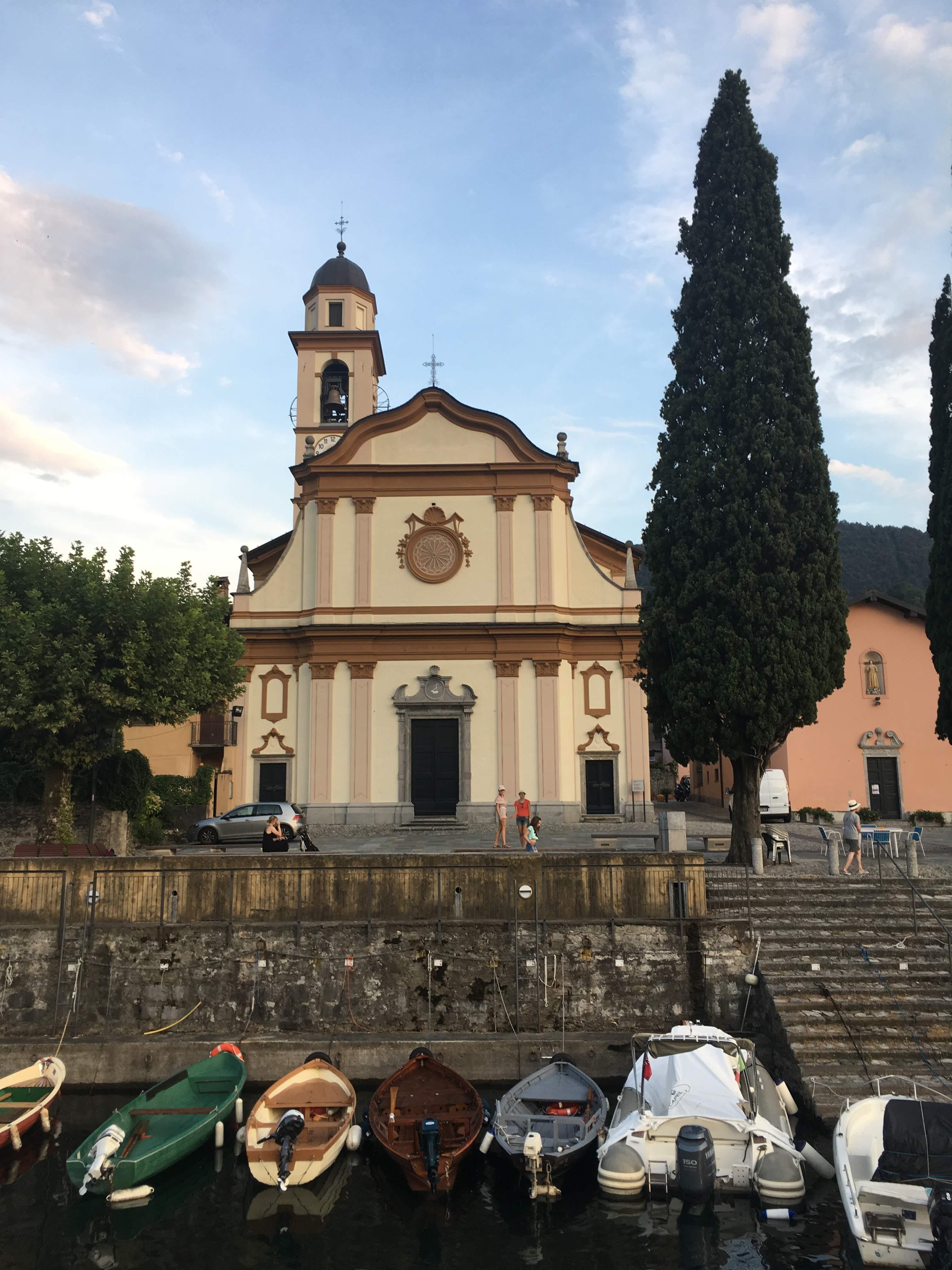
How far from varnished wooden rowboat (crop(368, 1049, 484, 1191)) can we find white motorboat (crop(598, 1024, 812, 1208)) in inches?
70.6

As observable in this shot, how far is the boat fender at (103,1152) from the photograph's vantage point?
10.8 m

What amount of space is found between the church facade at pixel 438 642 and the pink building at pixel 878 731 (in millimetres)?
7467

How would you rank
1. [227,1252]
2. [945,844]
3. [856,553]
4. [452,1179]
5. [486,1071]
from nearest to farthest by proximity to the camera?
[227,1252] → [452,1179] → [486,1071] → [945,844] → [856,553]

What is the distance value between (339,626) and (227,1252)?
65.3ft

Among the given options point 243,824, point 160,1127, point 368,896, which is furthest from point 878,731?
point 160,1127

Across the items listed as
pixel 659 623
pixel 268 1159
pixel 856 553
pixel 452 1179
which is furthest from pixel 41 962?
pixel 856 553

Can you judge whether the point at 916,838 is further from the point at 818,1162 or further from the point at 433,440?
the point at 433,440

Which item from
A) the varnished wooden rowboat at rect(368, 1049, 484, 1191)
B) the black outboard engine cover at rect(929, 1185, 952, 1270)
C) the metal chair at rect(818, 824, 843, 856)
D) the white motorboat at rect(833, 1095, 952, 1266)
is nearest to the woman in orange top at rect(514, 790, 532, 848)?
the metal chair at rect(818, 824, 843, 856)

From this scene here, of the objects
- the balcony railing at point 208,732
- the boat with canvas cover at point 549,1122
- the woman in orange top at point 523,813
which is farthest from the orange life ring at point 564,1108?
the balcony railing at point 208,732

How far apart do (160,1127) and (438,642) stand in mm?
17841

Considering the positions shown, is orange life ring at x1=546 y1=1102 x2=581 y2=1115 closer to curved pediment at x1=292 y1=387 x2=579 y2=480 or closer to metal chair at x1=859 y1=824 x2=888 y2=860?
metal chair at x1=859 y1=824 x2=888 y2=860

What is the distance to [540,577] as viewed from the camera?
2875 cm

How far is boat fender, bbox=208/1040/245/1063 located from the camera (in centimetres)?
1374

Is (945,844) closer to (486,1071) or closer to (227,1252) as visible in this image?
(486,1071)
